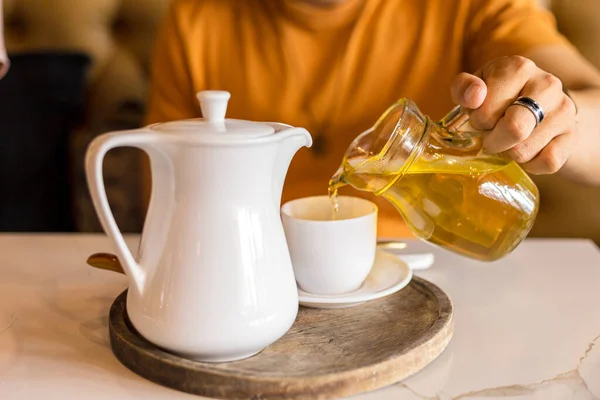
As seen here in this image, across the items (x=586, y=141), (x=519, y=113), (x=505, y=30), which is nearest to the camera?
(x=519, y=113)

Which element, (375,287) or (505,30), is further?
(505,30)

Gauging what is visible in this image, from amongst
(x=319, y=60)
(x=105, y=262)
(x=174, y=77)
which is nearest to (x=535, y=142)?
(x=105, y=262)

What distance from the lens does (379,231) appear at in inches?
38.3

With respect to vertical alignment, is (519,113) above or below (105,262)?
above

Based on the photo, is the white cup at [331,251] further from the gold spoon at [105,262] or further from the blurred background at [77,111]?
the blurred background at [77,111]

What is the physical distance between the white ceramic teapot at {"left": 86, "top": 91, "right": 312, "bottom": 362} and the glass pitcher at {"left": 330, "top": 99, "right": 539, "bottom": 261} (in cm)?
13

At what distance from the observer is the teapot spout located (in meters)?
0.50

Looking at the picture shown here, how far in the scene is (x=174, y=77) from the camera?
1.11m

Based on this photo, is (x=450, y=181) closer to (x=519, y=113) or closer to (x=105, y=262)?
(x=519, y=113)

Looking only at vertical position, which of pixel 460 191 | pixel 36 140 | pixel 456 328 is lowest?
pixel 36 140

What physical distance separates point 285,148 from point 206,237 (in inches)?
3.7

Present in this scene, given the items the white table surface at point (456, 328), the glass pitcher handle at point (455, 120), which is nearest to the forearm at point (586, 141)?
the white table surface at point (456, 328)

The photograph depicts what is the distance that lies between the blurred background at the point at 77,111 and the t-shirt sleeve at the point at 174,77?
22cm

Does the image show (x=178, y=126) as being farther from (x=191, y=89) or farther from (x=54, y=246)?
(x=191, y=89)
